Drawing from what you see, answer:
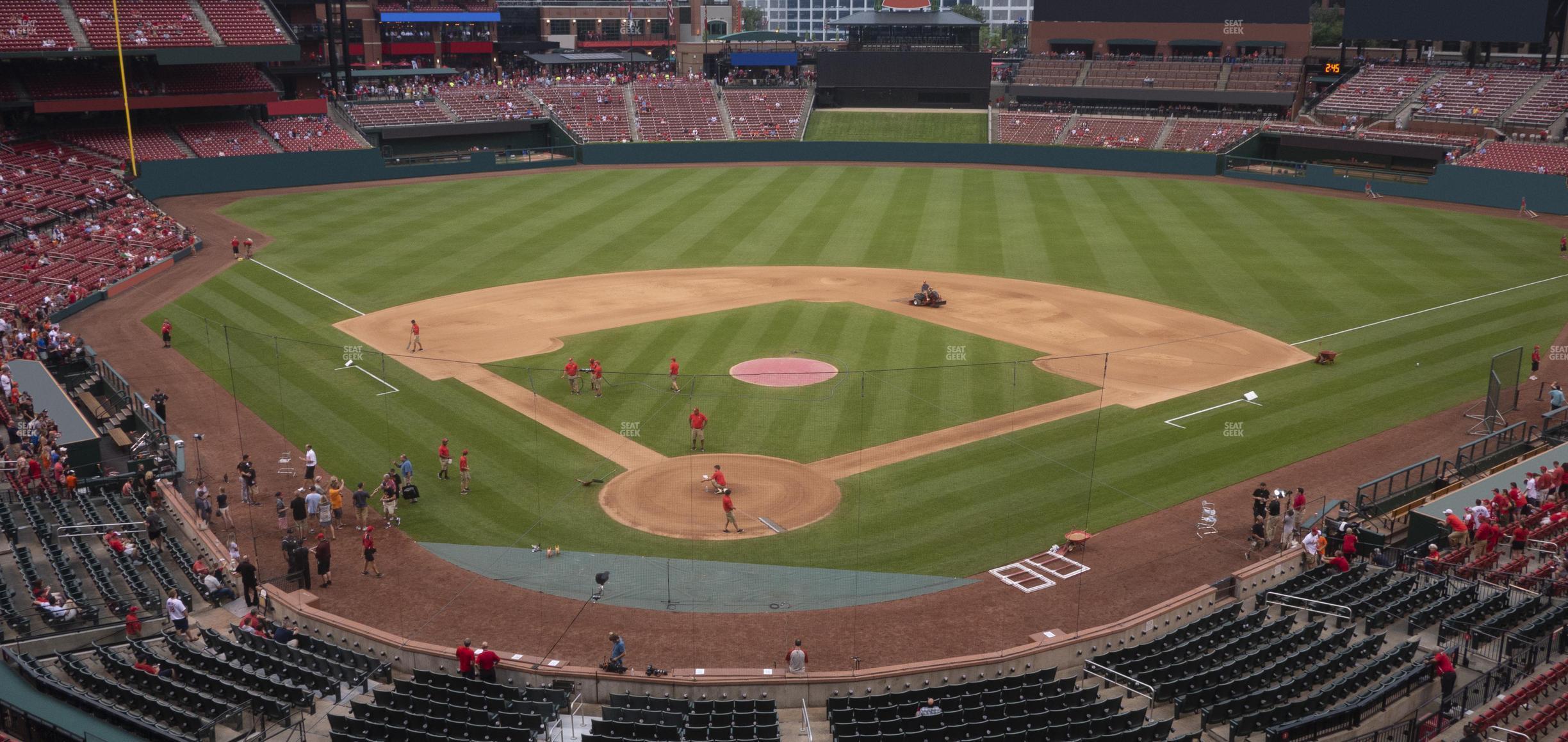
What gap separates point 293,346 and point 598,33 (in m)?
87.7

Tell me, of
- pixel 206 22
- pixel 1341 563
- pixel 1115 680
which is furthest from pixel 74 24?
pixel 1341 563

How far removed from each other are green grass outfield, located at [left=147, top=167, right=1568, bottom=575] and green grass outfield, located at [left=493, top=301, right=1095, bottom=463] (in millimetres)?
1354

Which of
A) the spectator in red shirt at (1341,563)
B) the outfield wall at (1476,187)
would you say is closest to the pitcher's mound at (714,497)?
the spectator in red shirt at (1341,563)

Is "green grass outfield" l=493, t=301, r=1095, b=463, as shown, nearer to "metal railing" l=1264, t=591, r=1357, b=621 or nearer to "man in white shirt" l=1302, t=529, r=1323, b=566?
"man in white shirt" l=1302, t=529, r=1323, b=566

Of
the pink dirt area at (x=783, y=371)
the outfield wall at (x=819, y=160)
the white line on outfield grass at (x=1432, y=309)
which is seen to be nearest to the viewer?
the pink dirt area at (x=783, y=371)

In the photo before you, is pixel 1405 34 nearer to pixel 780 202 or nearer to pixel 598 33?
pixel 780 202

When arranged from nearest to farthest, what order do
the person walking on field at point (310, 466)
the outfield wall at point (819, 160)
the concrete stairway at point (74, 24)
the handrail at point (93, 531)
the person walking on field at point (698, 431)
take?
the handrail at point (93, 531), the person walking on field at point (310, 466), the person walking on field at point (698, 431), the concrete stairway at point (74, 24), the outfield wall at point (819, 160)

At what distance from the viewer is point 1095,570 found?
76.0 ft

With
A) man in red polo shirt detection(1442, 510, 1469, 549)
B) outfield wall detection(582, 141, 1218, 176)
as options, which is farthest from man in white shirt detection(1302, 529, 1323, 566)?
outfield wall detection(582, 141, 1218, 176)

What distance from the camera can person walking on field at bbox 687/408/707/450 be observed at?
28.4 metres

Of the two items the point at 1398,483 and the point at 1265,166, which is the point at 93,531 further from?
the point at 1265,166

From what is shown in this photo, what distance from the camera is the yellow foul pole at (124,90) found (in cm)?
5981

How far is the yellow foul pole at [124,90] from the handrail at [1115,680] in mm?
57294

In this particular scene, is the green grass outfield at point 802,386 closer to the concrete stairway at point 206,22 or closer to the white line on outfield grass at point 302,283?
the white line on outfield grass at point 302,283
